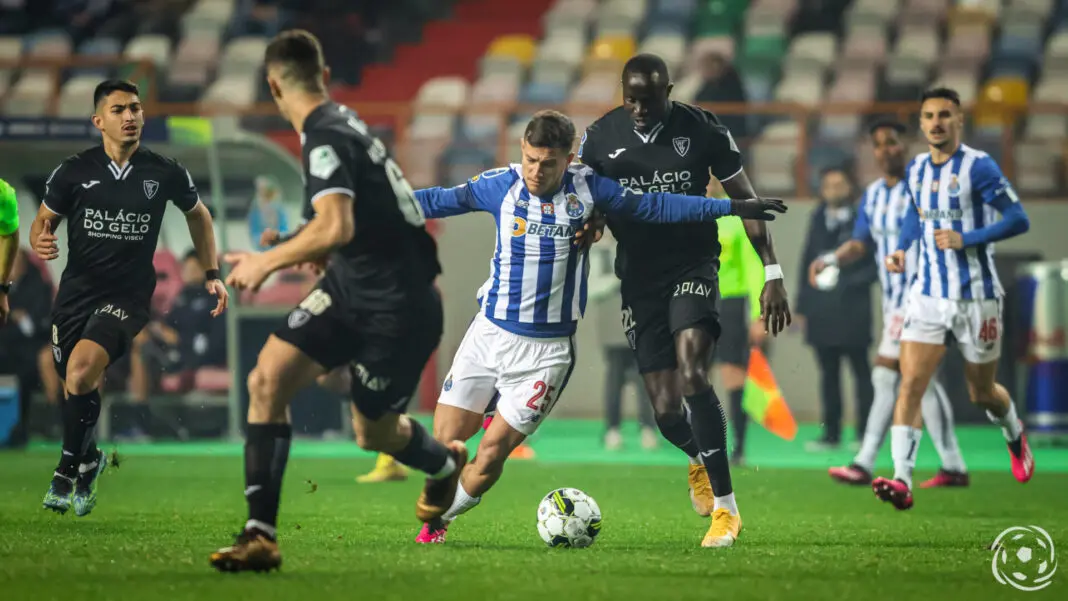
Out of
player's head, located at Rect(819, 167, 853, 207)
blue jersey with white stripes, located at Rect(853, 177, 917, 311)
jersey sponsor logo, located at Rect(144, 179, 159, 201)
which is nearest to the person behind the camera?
jersey sponsor logo, located at Rect(144, 179, 159, 201)

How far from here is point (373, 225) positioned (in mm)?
5555

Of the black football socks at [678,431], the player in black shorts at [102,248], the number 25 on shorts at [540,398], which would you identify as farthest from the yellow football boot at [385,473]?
the number 25 on shorts at [540,398]

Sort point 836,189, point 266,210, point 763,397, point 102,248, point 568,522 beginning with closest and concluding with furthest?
point 568,522 < point 102,248 < point 763,397 < point 836,189 < point 266,210

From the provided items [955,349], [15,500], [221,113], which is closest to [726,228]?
[955,349]

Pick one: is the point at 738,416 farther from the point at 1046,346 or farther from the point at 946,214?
the point at 1046,346

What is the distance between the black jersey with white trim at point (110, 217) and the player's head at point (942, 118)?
4157mm

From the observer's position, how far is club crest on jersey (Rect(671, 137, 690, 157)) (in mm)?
7148

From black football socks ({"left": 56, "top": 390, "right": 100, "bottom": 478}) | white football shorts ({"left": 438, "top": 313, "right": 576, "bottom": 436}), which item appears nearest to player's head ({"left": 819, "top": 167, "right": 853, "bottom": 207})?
white football shorts ({"left": 438, "top": 313, "right": 576, "bottom": 436})

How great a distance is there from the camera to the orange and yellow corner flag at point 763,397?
40.5ft

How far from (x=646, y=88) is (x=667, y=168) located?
39 cm

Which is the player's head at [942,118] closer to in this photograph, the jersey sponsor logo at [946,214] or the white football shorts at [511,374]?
the jersey sponsor logo at [946,214]

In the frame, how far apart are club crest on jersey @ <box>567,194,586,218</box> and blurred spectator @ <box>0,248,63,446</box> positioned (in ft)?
27.3

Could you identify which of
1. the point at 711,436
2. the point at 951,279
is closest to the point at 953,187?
the point at 951,279

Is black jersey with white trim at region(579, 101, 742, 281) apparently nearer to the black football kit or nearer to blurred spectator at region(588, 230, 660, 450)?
the black football kit
